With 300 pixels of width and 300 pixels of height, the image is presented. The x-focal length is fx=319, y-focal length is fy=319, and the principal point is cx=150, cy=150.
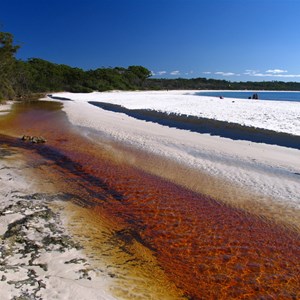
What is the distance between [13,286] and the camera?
4.46 meters

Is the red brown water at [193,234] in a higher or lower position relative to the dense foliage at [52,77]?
lower

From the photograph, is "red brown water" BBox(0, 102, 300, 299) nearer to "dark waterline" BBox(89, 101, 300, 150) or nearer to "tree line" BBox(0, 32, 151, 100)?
"dark waterline" BBox(89, 101, 300, 150)

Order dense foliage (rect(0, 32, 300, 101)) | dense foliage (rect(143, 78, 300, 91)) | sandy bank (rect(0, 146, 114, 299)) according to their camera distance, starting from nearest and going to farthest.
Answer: sandy bank (rect(0, 146, 114, 299)) → dense foliage (rect(0, 32, 300, 101)) → dense foliage (rect(143, 78, 300, 91))

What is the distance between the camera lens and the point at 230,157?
13.1 m

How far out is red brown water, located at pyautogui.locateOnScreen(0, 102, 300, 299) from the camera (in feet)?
17.3

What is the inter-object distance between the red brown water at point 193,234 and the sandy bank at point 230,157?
141 centimetres

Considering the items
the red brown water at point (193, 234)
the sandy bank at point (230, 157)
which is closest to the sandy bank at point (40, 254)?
the red brown water at point (193, 234)

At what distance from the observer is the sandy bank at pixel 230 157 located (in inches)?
380

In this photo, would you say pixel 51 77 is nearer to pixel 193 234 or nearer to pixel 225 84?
pixel 193 234

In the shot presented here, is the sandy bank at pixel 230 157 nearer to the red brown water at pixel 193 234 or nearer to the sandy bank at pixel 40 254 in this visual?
the red brown water at pixel 193 234

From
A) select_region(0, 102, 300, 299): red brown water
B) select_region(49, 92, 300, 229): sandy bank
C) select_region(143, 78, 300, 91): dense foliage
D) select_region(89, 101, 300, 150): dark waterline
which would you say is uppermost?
select_region(143, 78, 300, 91): dense foliage

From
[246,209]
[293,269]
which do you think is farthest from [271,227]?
[293,269]

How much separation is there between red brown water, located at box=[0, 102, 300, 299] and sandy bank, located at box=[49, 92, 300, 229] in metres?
1.41

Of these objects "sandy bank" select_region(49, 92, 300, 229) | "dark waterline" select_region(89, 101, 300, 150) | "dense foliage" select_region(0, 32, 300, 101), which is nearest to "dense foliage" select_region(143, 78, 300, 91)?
"dense foliage" select_region(0, 32, 300, 101)
